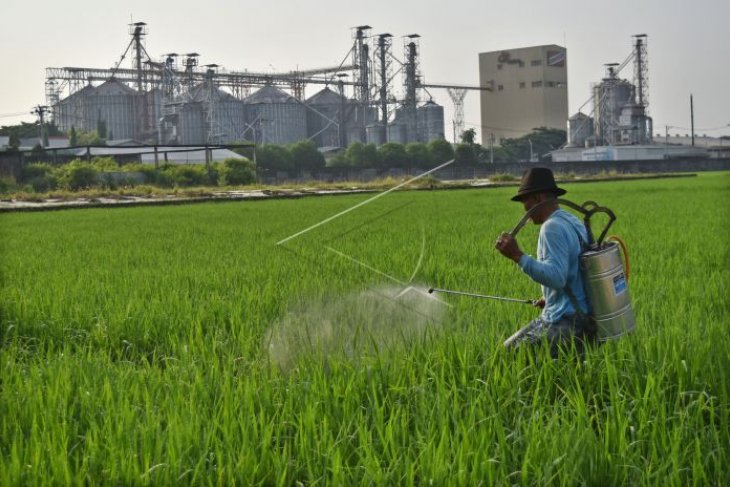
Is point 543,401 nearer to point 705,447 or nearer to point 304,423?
point 705,447

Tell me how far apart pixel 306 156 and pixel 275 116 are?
16.0 meters

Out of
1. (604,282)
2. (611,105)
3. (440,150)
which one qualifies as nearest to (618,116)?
(611,105)

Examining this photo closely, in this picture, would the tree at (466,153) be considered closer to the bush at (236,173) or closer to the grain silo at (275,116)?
the grain silo at (275,116)

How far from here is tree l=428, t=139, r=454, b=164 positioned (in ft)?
213

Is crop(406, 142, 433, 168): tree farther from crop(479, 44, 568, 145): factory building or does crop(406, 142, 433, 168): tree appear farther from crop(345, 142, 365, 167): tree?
crop(479, 44, 568, 145): factory building

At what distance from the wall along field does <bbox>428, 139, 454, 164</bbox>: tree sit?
191 ft

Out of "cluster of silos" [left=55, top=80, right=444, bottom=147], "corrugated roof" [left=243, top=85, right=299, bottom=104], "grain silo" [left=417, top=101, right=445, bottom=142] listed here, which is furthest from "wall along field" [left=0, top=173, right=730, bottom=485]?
"grain silo" [left=417, top=101, right=445, bottom=142]

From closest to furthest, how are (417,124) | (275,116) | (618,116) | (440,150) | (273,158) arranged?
1. (273,158)
2. (440,150)
3. (618,116)
4. (275,116)
5. (417,124)

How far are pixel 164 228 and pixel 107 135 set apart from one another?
181 ft

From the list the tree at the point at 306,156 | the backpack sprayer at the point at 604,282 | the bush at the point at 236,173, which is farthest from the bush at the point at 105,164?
the backpack sprayer at the point at 604,282

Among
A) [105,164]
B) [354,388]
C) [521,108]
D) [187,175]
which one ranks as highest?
→ [521,108]

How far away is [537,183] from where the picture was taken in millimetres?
3432

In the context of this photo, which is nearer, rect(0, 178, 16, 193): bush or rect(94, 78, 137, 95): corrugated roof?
rect(0, 178, 16, 193): bush

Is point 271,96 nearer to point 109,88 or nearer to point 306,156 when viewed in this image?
point 109,88
